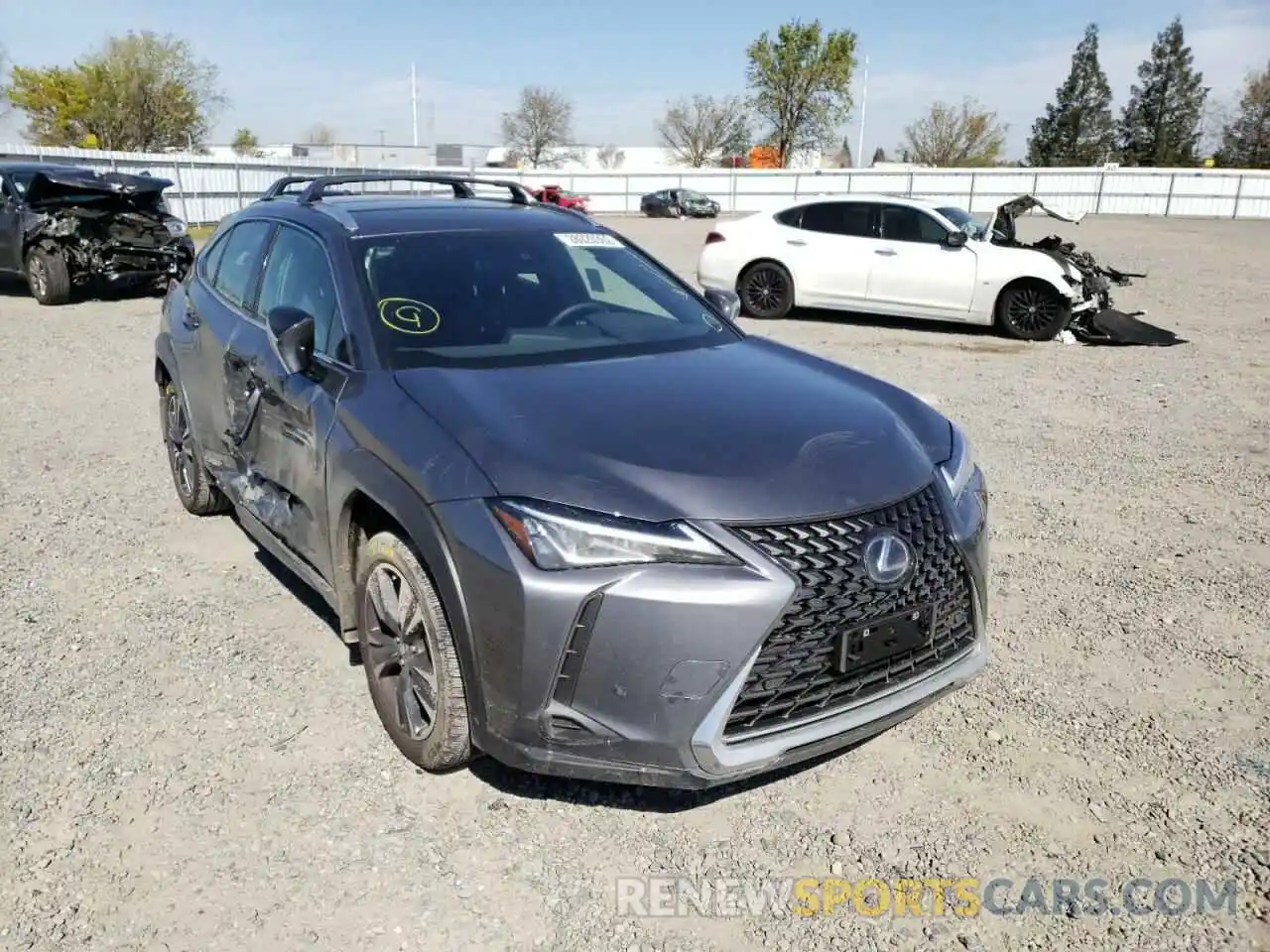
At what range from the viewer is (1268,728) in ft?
10.8

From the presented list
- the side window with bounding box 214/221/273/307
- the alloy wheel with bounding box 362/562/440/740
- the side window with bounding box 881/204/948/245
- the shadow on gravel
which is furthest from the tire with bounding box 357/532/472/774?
the side window with bounding box 881/204/948/245

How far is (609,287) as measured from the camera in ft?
13.2

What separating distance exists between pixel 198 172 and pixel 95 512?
2345cm

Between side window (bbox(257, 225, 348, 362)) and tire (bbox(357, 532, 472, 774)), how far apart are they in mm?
789

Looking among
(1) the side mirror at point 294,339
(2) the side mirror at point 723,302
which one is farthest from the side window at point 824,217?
(1) the side mirror at point 294,339

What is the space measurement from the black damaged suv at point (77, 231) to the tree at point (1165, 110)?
248 feet

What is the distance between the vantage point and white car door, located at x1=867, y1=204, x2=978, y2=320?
11305 mm

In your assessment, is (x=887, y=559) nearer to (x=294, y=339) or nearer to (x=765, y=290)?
(x=294, y=339)

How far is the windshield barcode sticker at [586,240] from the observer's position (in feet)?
13.5

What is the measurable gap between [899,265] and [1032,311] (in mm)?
1589

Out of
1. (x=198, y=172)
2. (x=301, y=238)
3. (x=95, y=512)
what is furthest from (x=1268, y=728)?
(x=198, y=172)

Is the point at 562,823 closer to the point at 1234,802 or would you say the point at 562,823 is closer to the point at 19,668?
the point at 1234,802

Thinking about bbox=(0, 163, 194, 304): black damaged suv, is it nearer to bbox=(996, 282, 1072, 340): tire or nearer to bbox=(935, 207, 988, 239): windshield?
bbox=(935, 207, 988, 239): windshield

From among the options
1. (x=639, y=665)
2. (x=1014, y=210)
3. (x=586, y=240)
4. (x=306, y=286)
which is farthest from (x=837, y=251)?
(x=639, y=665)
